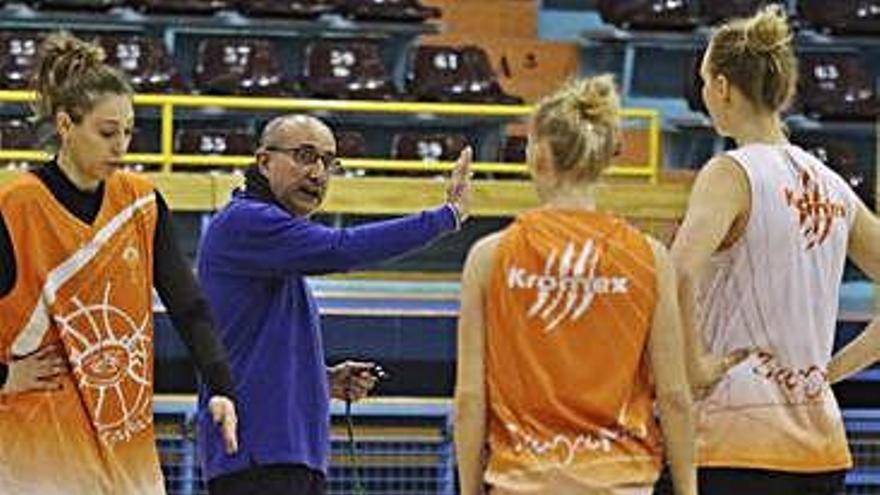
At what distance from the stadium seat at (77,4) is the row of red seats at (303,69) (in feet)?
0.63

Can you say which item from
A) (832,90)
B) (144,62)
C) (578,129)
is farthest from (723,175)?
(832,90)

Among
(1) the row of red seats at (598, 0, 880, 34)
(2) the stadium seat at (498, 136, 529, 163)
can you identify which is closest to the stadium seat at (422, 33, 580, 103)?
(1) the row of red seats at (598, 0, 880, 34)

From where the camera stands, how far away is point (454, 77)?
13375 mm

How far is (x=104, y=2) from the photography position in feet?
43.8

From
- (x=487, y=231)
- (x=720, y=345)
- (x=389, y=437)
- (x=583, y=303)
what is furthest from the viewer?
(x=487, y=231)

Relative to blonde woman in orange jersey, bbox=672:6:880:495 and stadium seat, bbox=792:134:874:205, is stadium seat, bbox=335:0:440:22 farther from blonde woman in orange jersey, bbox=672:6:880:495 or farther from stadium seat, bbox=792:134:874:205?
blonde woman in orange jersey, bbox=672:6:880:495

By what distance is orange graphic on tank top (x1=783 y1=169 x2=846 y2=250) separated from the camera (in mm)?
4496

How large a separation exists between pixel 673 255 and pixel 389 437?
5.21 metres

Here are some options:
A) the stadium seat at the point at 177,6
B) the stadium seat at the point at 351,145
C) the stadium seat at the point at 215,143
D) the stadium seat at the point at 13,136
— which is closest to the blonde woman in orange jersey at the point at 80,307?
the stadium seat at the point at 13,136

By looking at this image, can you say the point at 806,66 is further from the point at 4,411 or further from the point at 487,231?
the point at 4,411

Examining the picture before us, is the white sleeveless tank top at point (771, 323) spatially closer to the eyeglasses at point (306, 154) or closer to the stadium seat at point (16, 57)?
the eyeglasses at point (306, 154)

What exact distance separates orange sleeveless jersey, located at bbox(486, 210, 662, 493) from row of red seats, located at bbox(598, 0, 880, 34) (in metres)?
10.2

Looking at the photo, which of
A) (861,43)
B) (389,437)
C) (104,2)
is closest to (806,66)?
(861,43)

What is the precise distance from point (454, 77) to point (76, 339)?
8916 mm
